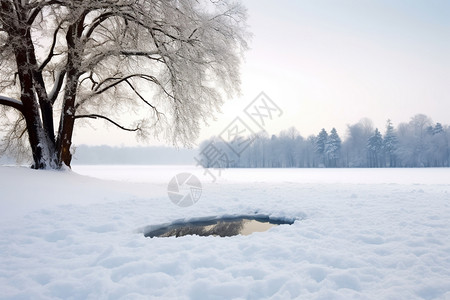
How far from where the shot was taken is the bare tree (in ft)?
30.7

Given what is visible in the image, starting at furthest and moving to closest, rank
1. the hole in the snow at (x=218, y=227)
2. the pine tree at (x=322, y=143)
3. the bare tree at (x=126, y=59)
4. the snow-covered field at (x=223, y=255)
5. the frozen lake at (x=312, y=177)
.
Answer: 1. the pine tree at (x=322, y=143)
2. the frozen lake at (x=312, y=177)
3. the bare tree at (x=126, y=59)
4. the hole in the snow at (x=218, y=227)
5. the snow-covered field at (x=223, y=255)

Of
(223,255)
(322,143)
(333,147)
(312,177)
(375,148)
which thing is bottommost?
(312,177)

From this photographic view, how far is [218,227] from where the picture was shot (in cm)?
553

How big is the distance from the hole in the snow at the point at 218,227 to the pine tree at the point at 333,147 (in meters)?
55.0

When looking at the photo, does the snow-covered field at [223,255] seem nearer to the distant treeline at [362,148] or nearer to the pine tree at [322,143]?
the distant treeline at [362,148]

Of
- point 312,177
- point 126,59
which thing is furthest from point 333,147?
point 126,59

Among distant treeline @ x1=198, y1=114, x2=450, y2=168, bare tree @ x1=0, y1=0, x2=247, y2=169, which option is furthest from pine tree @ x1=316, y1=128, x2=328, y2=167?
bare tree @ x1=0, y1=0, x2=247, y2=169

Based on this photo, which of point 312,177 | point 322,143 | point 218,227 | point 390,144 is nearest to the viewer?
point 218,227

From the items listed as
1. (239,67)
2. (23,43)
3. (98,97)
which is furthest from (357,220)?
(98,97)

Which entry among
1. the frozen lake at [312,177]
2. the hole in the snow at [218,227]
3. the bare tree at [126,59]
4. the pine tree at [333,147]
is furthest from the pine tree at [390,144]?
the hole in the snow at [218,227]

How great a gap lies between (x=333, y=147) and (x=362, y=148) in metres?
5.47

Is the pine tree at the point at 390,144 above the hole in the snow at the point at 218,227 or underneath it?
above

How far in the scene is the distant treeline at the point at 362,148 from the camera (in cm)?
5034

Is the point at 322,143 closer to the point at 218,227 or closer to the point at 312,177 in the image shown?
the point at 312,177
